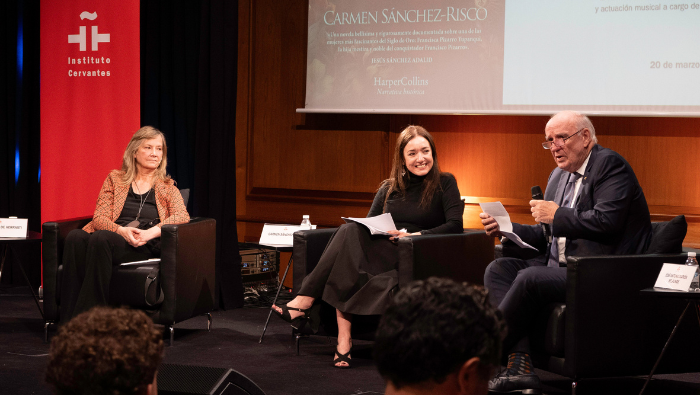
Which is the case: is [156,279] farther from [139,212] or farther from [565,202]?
[565,202]

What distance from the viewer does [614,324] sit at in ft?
9.00

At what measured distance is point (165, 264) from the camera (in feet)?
12.3

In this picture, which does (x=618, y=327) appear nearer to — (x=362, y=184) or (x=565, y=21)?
(x=565, y=21)

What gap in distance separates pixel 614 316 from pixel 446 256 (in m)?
0.91

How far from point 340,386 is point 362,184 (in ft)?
7.59

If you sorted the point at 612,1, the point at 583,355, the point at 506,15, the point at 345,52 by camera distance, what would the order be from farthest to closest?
the point at 345,52
the point at 506,15
the point at 612,1
the point at 583,355

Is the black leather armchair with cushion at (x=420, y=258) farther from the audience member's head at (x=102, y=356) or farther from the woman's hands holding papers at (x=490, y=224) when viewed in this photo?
the audience member's head at (x=102, y=356)

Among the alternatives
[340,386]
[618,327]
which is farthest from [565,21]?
[340,386]

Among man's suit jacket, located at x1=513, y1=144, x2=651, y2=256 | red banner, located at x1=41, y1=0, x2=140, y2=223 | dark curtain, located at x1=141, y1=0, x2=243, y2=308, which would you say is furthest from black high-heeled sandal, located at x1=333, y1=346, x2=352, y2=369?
red banner, located at x1=41, y1=0, x2=140, y2=223

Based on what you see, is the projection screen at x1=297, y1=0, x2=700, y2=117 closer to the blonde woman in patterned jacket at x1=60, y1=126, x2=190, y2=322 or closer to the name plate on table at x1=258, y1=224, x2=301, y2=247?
the name plate on table at x1=258, y1=224, x2=301, y2=247

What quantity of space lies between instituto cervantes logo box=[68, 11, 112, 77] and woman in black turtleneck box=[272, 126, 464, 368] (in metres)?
2.43

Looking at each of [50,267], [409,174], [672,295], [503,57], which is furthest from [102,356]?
[503,57]

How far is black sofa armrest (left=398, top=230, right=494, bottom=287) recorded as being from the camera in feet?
10.8

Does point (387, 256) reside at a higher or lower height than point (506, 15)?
lower
